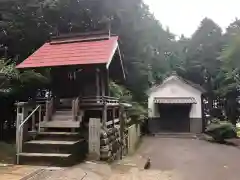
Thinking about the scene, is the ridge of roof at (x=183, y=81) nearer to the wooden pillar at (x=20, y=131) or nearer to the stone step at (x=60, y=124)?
the stone step at (x=60, y=124)

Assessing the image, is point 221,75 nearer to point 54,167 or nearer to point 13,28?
point 13,28

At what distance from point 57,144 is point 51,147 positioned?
0.85ft

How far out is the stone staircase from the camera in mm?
8219

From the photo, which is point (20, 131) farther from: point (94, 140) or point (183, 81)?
point (183, 81)

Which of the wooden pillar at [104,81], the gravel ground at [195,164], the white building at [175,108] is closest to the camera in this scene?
the gravel ground at [195,164]

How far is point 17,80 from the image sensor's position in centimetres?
1302

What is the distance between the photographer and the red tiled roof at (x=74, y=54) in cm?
995

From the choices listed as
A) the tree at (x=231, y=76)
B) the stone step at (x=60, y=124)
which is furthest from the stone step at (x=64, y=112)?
the tree at (x=231, y=76)

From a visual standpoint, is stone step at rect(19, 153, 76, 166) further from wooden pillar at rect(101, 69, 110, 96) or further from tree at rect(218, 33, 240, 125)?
tree at rect(218, 33, 240, 125)

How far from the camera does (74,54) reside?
10.7 metres

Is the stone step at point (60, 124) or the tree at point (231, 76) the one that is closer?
the stone step at point (60, 124)

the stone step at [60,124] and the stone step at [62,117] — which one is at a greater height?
the stone step at [62,117]

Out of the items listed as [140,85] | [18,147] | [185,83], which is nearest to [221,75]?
[185,83]

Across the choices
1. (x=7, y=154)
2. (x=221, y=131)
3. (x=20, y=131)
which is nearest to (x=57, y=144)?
(x=20, y=131)
